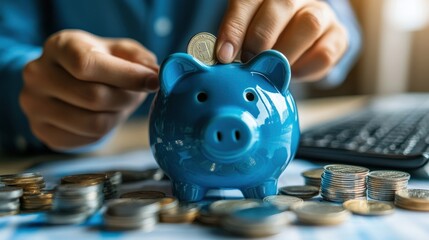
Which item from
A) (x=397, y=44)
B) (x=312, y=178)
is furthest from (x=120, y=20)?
(x=397, y=44)

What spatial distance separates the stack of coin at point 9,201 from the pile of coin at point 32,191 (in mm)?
14

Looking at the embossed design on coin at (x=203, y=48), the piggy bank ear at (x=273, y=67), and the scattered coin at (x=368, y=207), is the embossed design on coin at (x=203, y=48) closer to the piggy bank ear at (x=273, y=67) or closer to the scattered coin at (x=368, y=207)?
the piggy bank ear at (x=273, y=67)

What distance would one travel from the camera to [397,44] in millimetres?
2852

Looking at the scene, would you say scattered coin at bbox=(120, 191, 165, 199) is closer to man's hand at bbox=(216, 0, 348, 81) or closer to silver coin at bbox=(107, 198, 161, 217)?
silver coin at bbox=(107, 198, 161, 217)

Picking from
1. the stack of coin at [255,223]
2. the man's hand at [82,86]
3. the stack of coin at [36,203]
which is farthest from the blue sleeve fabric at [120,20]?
the stack of coin at [255,223]

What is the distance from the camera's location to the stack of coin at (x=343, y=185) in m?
0.58

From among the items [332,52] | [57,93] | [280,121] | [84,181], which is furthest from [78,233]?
[332,52]

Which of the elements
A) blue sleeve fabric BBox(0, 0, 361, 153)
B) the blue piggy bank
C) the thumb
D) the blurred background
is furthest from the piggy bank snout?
the blurred background

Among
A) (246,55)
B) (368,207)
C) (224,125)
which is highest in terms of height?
(246,55)

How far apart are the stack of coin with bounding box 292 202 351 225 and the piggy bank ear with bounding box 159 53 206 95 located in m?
0.19

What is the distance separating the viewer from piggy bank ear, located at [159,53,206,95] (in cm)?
55

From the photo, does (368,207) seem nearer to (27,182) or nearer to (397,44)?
(27,182)

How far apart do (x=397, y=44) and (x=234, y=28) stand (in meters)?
2.48

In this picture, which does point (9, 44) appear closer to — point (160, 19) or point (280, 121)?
point (160, 19)
